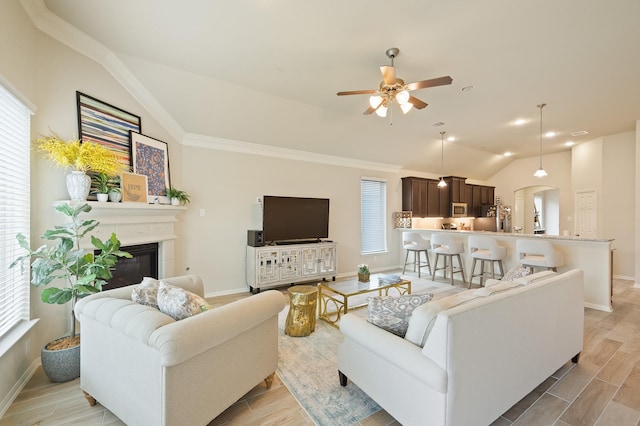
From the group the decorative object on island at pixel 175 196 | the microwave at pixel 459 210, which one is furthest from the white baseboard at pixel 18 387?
the microwave at pixel 459 210

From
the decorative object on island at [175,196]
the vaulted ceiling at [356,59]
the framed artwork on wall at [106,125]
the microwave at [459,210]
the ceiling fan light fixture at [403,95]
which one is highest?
the vaulted ceiling at [356,59]

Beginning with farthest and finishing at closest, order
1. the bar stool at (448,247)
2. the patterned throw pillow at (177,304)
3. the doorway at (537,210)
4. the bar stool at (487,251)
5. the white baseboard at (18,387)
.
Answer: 1. the doorway at (537,210)
2. the bar stool at (448,247)
3. the bar stool at (487,251)
4. the white baseboard at (18,387)
5. the patterned throw pillow at (177,304)

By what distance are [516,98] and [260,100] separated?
12.8 ft

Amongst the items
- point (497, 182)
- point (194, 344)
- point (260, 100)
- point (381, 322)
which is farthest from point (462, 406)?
point (497, 182)

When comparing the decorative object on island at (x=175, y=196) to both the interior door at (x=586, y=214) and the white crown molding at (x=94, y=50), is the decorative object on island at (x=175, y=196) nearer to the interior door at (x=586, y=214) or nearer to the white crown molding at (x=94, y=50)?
the white crown molding at (x=94, y=50)

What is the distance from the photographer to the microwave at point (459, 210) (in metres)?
7.69

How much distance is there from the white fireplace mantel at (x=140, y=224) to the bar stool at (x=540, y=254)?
17.5 ft

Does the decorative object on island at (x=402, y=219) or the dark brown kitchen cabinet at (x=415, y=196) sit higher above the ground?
the dark brown kitchen cabinet at (x=415, y=196)

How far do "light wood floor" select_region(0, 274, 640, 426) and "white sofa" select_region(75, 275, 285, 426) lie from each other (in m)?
0.18

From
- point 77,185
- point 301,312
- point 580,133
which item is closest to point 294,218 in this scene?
point 301,312

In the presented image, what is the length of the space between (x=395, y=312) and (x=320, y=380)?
3.28 ft

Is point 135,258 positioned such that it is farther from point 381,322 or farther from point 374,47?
point 374,47

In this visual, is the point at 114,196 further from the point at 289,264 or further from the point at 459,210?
the point at 459,210

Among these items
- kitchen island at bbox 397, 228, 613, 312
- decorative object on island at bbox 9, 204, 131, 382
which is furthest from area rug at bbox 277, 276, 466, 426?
kitchen island at bbox 397, 228, 613, 312
